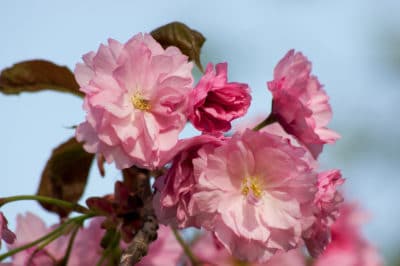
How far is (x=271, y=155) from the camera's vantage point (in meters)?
1.04

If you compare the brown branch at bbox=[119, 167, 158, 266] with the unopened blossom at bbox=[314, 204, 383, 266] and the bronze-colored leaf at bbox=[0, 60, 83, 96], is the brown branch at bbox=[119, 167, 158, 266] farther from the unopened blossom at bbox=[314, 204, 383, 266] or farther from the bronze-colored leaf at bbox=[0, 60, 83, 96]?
the unopened blossom at bbox=[314, 204, 383, 266]

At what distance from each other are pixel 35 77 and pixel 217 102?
44 cm

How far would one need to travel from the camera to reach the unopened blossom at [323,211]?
1.08m

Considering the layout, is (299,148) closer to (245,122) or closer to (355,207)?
(245,122)

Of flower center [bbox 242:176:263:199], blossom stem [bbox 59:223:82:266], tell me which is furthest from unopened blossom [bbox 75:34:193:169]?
blossom stem [bbox 59:223:82:266]

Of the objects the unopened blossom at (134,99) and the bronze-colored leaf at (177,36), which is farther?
the bronze-colored leaf at (177,36)

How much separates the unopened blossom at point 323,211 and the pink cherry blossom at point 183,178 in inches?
6.9

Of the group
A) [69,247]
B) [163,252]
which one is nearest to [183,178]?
[69,247]

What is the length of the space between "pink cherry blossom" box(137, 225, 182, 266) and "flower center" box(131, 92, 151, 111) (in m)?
0.53

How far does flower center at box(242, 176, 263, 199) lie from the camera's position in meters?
1.07

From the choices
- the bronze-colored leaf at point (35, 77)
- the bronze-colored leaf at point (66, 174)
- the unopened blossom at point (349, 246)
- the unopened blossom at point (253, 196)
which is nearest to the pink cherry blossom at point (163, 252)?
the bronze-colored leaf at point (66, 174)

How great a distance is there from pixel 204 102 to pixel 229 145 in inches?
3.1

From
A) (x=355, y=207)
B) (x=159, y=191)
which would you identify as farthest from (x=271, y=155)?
(x=355, y=207)

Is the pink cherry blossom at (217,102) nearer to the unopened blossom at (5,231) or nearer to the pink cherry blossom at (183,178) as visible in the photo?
the pink cherry blossom at (183,178)
